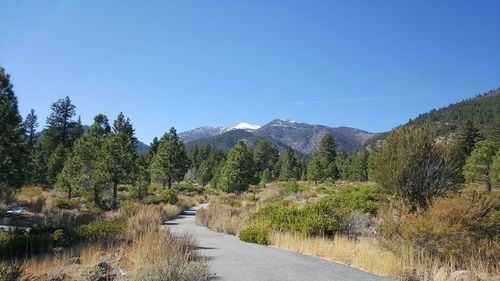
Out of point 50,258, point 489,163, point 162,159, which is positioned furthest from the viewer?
point 162,159

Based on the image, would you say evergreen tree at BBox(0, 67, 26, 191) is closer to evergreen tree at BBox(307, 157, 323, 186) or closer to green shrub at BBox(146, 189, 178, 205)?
green shrub at BBox(146, 189, 178, 205)

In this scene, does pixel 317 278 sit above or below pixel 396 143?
below

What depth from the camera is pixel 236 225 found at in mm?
19016

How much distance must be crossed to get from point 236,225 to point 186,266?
11.3m

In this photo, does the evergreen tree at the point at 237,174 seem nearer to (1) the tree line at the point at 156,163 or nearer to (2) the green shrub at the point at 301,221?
(1) the tree line at the point at 156,163

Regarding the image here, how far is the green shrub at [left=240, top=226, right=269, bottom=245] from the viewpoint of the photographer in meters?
14.7

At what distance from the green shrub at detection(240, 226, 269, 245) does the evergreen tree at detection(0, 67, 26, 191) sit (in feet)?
36.7

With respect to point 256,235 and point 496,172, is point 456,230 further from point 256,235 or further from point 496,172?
point 496,172

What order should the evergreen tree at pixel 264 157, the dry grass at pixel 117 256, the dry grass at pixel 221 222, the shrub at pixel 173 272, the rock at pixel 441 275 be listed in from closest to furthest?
1. the shrub at pixel 173 272
2. the dry grass at pixel 117 256
3. the rock at pixel 441 275
4. the dry grass at pixel 221 222
5. the evergreen tree at pixel 264 157

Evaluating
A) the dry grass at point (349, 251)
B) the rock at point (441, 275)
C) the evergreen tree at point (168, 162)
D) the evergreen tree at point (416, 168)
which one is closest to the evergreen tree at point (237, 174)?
the evergreen tree at point (168, 162)

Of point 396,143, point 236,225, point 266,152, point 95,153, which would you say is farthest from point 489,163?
point 266,152

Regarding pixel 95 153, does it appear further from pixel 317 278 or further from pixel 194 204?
pixel 317 278

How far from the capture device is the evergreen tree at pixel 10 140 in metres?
18.4

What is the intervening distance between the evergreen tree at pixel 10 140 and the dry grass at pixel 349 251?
40.6 feet
